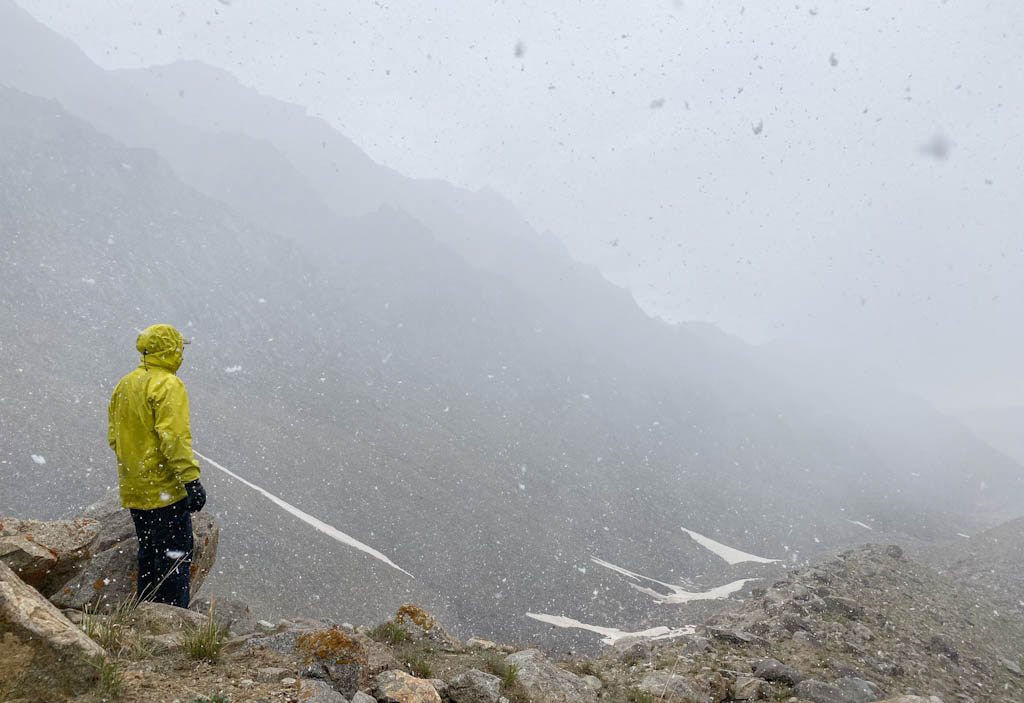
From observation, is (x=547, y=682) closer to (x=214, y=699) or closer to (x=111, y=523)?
(x=214, y=699)

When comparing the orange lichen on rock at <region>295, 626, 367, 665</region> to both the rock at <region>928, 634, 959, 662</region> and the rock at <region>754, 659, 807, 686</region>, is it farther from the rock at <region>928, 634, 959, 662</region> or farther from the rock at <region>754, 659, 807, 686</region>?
the rock at <region>928, 634, 959, 662</region>

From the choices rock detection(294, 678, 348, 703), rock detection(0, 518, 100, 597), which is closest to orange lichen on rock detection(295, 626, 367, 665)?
rock detection(294, 678, 348, 703)

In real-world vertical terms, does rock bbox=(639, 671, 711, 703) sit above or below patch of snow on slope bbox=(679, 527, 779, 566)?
above

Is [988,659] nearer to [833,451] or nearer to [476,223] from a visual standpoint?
[833,451]

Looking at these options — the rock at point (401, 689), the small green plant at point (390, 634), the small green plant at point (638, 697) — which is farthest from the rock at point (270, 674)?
the small green plant at point (638, 697)

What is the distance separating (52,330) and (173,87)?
13290cm

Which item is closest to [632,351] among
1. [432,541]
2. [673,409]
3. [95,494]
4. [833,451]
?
[673,409]

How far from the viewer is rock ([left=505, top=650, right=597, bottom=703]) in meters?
5.19

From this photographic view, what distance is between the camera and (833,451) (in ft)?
288

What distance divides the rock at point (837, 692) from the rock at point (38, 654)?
6.93 metres

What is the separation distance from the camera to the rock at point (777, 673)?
21.1 feet

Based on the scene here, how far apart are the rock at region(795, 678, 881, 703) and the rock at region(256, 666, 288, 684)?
5657 millimetres

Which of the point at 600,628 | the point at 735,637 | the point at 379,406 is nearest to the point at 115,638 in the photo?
the point at 735,637

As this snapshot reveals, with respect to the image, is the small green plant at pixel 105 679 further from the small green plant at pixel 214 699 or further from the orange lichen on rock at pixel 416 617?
the orange lichen on rock at pixel 416 617
